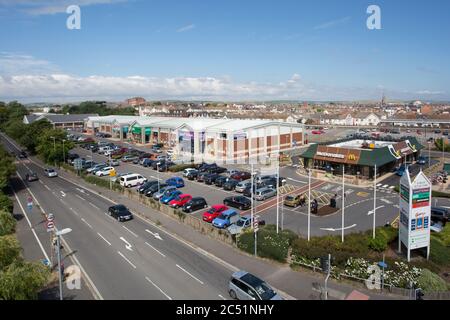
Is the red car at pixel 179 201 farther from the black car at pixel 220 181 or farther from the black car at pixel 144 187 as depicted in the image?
the black car at pixel 220 181

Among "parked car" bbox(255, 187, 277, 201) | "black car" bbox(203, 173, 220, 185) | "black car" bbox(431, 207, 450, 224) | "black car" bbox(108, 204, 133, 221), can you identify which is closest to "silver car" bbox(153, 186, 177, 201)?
"black car" bbox(203, 173, 220, 185)

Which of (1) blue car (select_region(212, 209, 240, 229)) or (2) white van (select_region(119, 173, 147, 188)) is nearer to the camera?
(1) blue car (select_region(212, 209, 240, 229))

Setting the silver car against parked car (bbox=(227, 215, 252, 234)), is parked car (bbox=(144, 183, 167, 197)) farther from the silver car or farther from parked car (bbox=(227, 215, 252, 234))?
parked car (bbox=(227, 215, 252, 234))

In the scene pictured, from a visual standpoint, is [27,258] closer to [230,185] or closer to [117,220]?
[117,220]

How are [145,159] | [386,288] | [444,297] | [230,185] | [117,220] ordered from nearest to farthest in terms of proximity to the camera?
[444,297], [386,288], [117,220], [230,185], [145,159]

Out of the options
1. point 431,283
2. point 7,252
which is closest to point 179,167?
point 7,252
